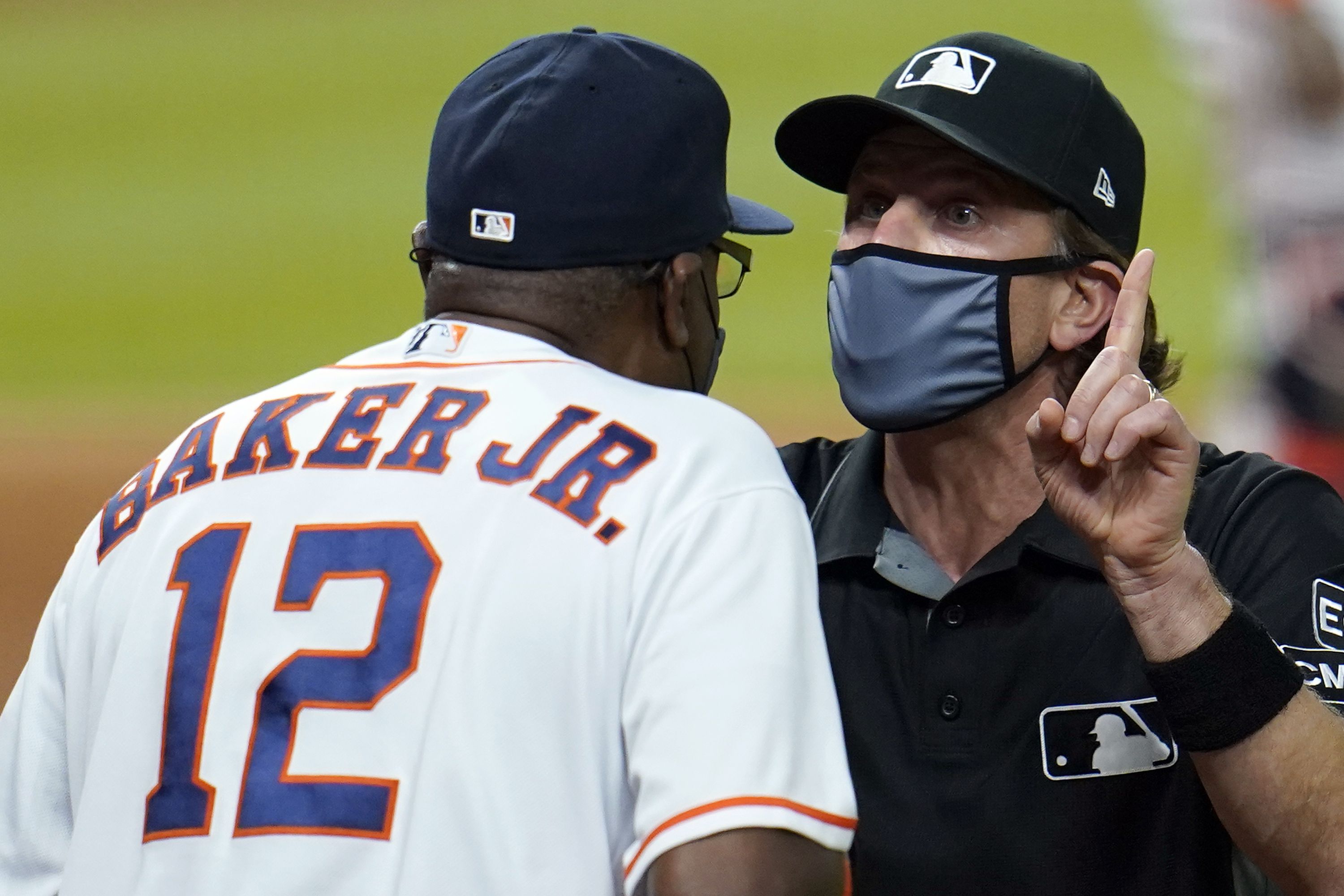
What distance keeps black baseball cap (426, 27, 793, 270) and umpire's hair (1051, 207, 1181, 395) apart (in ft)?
2.07

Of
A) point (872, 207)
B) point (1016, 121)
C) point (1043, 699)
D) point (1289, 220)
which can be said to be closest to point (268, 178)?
point (1289, 220)

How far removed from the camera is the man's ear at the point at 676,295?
1.34 metres

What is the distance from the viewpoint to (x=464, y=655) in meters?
1.09

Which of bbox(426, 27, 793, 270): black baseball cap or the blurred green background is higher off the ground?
bbox(426, 27, 793, 270): black baseball cap

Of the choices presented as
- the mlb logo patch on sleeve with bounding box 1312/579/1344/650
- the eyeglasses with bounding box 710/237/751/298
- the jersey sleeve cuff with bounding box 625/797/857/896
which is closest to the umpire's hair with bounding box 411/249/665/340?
the eyeglasses with bounding box 710/237/751/298

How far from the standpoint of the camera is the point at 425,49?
19.9 feet

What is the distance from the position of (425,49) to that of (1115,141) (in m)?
4.60

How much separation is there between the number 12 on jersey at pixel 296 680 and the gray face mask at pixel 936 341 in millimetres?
797

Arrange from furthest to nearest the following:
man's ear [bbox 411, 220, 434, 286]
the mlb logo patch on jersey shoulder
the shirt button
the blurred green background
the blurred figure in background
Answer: the blurred green background → the blurred figure in background → the shirt button → man's ear [bbox 411, 220, 434, 286] → the mlb logo patch on jersey shoulder

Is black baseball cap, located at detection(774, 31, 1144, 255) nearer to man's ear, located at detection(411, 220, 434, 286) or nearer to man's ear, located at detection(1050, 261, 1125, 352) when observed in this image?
man's ear, located at detection(1050, 261, 1125, 352)

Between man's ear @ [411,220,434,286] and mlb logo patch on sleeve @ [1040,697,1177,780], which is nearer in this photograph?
man's ear @ [411,220,434,286]

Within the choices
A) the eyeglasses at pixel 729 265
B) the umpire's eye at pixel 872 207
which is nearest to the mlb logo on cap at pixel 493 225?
the eyeglasses at pixel 729 265

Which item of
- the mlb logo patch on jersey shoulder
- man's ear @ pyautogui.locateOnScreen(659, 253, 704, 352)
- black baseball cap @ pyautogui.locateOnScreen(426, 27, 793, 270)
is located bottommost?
the mlb logo patch on jersey shoulder

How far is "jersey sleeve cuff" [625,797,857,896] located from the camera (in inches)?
41.5
